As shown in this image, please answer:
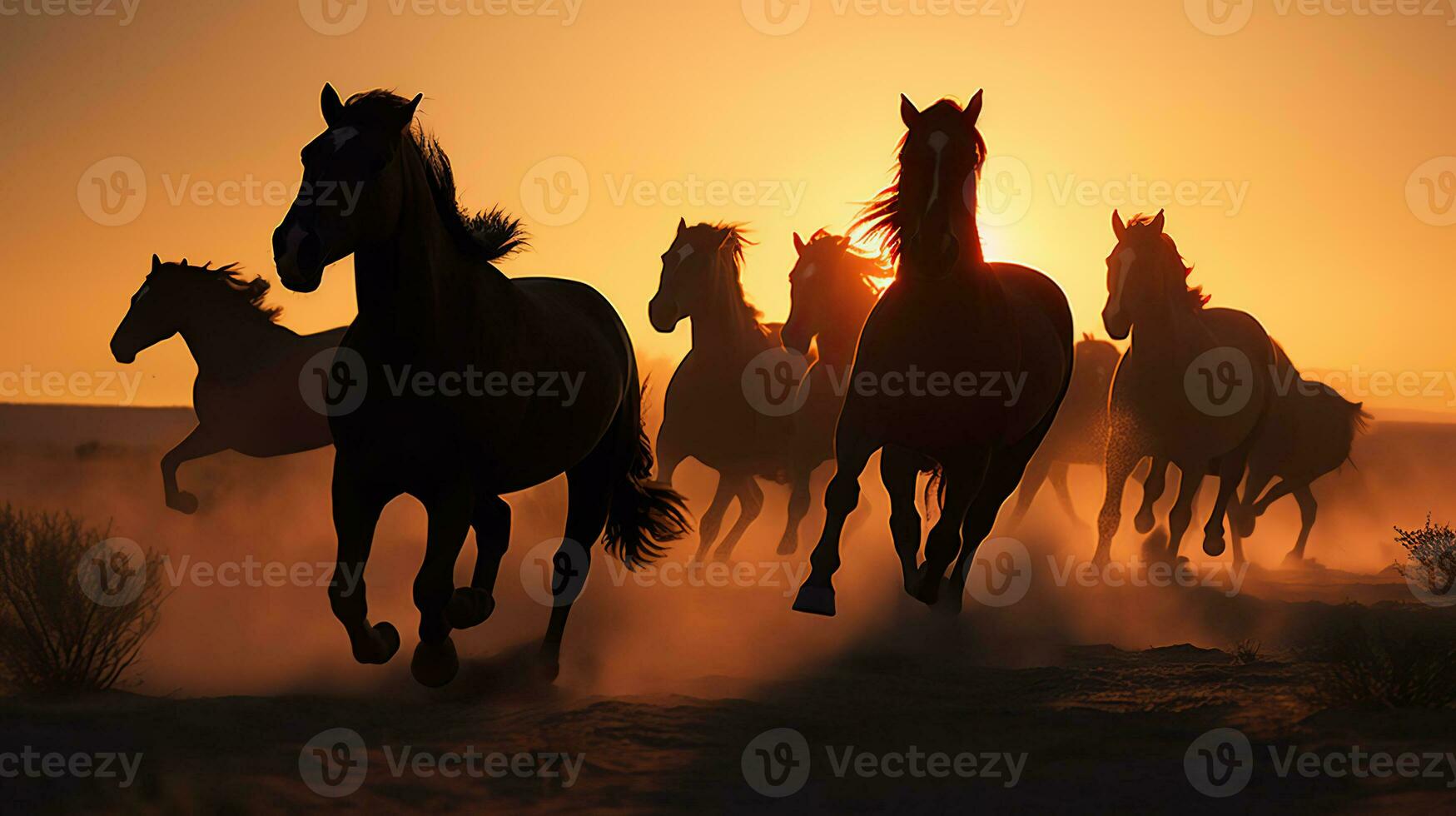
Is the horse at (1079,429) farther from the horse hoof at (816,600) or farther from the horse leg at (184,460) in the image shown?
the horse hoof at (816,600)

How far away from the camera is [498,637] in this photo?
10.4 meters

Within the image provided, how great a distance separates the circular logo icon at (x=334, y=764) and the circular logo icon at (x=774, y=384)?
708 centimetres

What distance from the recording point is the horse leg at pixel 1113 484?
11.5 metres

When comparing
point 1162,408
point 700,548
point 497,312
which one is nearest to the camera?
point 497,312

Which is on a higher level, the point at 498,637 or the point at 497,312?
the point at 497,312

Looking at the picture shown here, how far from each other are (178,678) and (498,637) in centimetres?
232

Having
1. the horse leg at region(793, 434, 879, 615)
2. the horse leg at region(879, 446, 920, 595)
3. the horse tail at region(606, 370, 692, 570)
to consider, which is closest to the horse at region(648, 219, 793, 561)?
the horse tail at region(606, 370, 692, 570)

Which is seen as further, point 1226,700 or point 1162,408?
point 1162,408

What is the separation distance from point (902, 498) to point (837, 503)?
89cm

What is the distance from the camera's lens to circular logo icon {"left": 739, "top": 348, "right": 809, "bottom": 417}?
13.3m

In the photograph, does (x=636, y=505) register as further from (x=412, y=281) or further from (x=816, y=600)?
(x=412, y=281)

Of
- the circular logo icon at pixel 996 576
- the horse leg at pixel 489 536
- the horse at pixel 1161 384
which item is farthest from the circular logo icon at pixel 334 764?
the horse at pixel 1161 384

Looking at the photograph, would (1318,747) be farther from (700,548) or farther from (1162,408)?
(700,548)

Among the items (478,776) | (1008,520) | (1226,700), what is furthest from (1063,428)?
(478,776)
